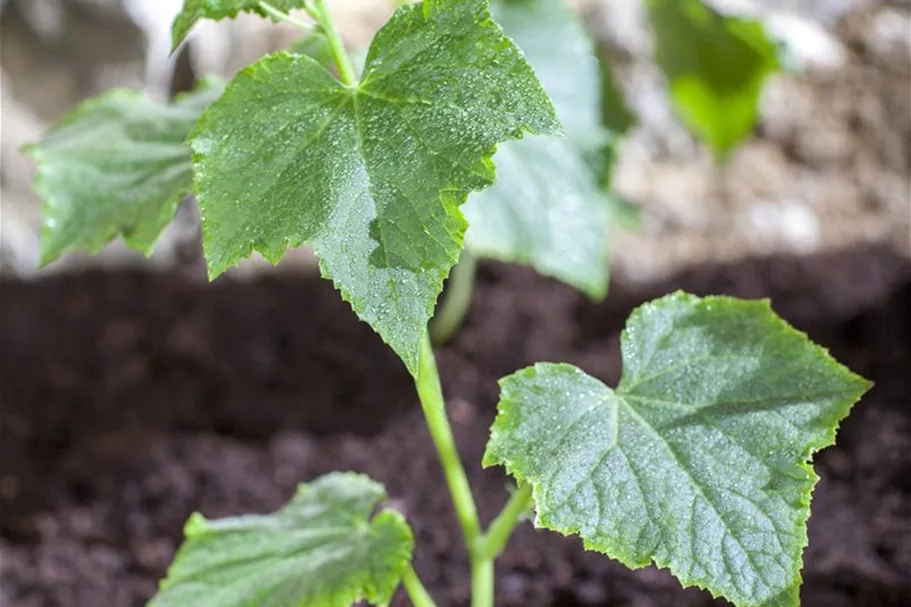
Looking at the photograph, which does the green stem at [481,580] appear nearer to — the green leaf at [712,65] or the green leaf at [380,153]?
the green leaf at [380,153]

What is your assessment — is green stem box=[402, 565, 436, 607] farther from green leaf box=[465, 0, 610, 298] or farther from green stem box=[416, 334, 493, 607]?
green leaf box=[465, 0, 610, 298]

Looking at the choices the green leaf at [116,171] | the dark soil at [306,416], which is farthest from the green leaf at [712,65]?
the green leaf at [116,171]

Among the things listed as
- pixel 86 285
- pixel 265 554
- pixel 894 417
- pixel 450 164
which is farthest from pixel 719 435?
pixel 86 285

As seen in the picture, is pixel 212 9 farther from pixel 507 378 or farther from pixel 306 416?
pixel 306 416

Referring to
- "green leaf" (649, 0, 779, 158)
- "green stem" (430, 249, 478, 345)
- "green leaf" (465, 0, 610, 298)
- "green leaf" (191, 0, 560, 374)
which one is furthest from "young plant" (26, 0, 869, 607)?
"green leaf" (649, 0, 779, 158)

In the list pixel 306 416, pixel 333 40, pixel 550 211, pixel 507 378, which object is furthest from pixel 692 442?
pixel 306 416
